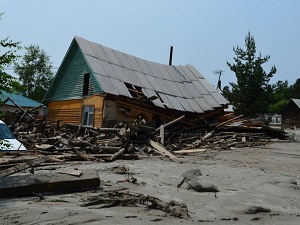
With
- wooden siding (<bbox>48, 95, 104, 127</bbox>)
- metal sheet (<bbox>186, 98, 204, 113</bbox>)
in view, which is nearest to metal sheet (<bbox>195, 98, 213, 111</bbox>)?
metal sheet (<bbox>186, 98, 204, 113</bbox>)

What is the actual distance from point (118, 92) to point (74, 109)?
4.97 metres

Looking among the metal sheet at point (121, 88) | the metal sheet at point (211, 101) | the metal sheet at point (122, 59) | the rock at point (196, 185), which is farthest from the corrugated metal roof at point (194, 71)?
the rock at point (196, 185)

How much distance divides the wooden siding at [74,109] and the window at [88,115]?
30cm

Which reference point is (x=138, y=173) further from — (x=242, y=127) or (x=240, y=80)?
(x=240, y=80)

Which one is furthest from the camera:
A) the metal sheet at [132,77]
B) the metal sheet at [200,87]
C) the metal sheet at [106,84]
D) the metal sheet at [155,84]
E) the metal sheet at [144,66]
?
the metal sheet at [200,87]

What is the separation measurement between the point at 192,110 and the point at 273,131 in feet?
18.5

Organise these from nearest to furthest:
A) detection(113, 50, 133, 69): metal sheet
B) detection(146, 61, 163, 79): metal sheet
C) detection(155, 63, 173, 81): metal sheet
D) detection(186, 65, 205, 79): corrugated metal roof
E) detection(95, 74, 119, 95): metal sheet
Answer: detection(95, 74, 119, 95): metal sheet, detection(113, 50, 133, 69): metal sheet, detection(146, 61, 163, 79): metal sheet, detection(155, 63, 173, 81): metal sheet, detection(186, 65, 205, 79): corrugated metal roof

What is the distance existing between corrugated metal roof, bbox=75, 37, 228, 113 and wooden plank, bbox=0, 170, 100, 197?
14112mm

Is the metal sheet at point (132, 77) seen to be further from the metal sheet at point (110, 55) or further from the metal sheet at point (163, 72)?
the metal sheet at point (163, 72)

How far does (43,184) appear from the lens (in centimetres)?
572

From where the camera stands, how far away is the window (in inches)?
874

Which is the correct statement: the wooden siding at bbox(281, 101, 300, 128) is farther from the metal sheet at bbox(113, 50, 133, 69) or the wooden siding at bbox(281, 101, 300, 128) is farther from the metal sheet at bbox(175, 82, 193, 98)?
the metal sheet at bbox(113, 50, 133, 69)

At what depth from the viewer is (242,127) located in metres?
21.8

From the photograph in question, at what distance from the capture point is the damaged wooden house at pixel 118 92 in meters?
21.0
